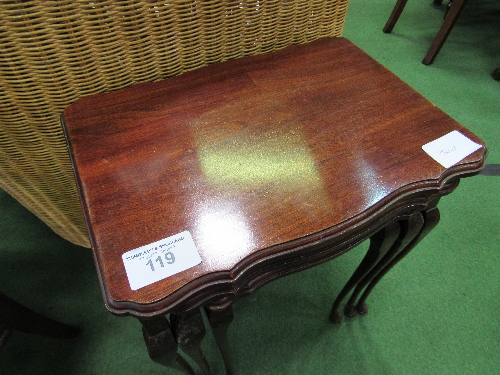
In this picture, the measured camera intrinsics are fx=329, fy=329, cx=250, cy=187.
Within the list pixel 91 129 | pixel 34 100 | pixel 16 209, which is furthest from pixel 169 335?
pixel 16 209

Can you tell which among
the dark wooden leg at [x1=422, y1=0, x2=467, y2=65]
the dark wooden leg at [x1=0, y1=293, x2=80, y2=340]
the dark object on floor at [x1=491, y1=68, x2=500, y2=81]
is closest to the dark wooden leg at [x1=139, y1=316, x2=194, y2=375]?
the dark wooden leg at [x1=0, y1=293, x2=80, y2=340]

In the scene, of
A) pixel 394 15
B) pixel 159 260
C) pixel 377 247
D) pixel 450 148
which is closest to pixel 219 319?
pixel 159 260

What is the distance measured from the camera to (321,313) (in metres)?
1.00

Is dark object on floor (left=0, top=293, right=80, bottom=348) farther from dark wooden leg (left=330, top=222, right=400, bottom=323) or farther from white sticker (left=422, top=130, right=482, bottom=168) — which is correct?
white sticker (left=422, top=130, right=482, bottom=168)

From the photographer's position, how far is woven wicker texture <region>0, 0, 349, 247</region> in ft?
1.80

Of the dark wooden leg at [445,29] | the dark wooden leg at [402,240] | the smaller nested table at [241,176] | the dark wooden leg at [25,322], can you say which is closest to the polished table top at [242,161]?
the smaller nested table at [241,176]

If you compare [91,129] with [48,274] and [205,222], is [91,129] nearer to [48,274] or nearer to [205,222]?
[205,222]

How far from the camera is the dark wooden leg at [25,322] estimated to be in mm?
679

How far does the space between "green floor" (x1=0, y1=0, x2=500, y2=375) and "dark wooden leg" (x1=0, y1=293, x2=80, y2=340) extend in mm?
119

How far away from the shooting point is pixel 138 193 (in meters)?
0.49

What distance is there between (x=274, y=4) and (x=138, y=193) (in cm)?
53

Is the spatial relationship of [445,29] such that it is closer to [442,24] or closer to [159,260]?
[442,24]

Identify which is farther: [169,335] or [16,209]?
[16,209]

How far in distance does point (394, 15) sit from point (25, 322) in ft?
7.52
